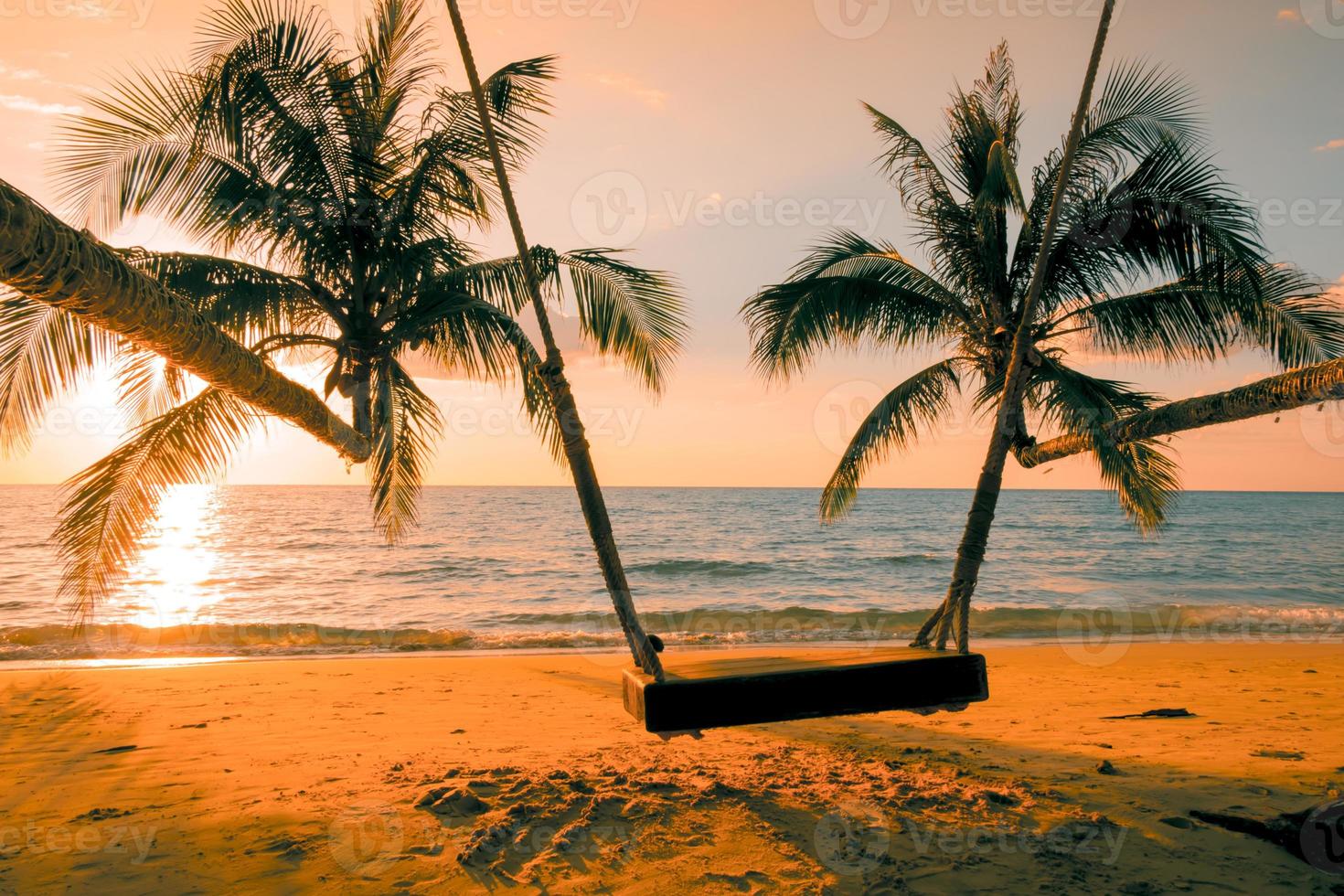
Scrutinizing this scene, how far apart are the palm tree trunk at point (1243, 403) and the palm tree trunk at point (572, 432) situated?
126 inches

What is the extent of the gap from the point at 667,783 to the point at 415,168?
4951 mm

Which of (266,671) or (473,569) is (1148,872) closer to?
(266,671)

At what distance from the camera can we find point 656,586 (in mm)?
21828

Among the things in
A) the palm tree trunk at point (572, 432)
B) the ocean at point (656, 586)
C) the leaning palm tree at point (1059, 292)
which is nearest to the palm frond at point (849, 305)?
the leaning palm tree at point (1059, 292)

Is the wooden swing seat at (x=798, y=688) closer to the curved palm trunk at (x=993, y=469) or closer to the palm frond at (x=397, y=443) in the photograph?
the curved palm trunk at (x=993, y=469)

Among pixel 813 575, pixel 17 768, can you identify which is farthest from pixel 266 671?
pixel 813 575

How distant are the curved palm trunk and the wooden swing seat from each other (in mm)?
255

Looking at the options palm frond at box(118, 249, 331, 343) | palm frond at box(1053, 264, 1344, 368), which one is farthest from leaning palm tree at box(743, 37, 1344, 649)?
palm frond at box(118, 249, 331, 343)

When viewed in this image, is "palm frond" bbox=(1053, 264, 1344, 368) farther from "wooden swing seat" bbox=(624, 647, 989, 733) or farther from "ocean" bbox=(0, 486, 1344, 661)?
"ocean" bbox=(0, 486, 1344, 661)

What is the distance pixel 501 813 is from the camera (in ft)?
13.9

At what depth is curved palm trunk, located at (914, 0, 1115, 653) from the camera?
160 inches

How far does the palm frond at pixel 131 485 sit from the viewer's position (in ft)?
15.6

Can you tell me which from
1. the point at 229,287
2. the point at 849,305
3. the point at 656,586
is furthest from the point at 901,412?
the point at 656,586

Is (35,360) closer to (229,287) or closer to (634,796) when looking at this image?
(229,287)
